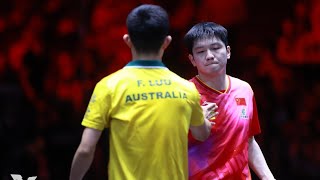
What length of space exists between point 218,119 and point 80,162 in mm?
872

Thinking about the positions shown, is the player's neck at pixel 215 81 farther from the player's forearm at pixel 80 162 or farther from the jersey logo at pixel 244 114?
the player's forearm at pixel 80 162

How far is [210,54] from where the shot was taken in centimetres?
318

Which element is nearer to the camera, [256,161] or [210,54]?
[210,54]

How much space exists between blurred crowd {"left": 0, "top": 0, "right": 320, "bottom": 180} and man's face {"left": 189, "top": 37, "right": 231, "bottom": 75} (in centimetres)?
266

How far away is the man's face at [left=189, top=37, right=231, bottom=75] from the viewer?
319 centimetres

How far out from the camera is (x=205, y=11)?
5.95 m

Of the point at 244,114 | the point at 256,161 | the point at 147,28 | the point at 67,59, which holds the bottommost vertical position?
the point at 256,161

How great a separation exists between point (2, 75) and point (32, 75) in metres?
0.26

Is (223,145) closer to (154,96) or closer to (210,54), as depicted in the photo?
(210,54)

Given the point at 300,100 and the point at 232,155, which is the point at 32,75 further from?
the point at 232,155

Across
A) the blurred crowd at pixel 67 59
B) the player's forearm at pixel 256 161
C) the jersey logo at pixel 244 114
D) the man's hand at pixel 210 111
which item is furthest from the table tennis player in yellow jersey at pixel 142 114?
the blurred crowd at pixel 67 59

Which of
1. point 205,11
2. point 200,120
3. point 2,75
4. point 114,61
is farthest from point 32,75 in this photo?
point 200,120

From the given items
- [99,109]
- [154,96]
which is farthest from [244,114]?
[99,109]

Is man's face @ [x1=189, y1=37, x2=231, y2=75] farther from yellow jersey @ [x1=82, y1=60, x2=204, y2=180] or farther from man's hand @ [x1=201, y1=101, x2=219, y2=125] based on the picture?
yellow jersey @ [x1=82, y1=60, x2=204, y2=180]
